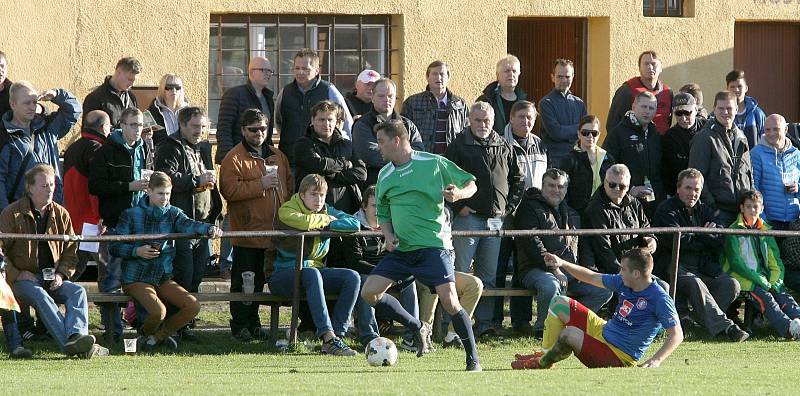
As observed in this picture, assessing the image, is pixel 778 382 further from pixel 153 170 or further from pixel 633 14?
pixel 633 14

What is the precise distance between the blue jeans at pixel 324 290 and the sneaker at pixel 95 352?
157 cm

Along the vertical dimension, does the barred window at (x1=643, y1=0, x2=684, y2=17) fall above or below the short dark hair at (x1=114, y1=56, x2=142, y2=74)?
above

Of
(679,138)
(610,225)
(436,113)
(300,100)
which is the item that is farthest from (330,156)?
(679,138)

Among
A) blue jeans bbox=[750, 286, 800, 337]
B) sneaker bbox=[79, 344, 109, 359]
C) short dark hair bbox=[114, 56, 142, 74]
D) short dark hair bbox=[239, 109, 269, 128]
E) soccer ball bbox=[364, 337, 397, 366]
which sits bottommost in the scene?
sneaker bbox=[79, 344, 109, 359]

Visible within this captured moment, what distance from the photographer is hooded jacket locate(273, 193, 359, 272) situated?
13.2 m

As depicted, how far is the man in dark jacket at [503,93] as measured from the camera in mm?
15531

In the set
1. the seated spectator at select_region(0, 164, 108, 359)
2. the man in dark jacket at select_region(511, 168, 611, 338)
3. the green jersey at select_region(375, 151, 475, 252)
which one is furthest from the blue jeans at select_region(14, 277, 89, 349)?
the man in dark jacket at select_region(511, 168, 611, 338)

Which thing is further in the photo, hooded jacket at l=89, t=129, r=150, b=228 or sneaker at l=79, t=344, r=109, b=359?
hooded jacket at l=89, t=129, r=150, b=228

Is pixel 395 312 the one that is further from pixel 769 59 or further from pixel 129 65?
pixel 769 59

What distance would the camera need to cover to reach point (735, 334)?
14.4 meters

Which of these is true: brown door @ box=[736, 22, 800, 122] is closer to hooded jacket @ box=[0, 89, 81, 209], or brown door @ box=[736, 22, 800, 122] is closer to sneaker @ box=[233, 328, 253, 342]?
sneaker @ box=[233, 328, 253, 342]

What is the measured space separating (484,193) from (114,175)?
3310mm

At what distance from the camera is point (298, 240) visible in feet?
43.2

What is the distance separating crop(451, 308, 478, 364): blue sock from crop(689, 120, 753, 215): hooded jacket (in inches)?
170
